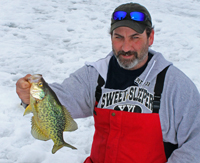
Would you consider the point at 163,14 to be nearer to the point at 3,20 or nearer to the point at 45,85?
the point at 3,20

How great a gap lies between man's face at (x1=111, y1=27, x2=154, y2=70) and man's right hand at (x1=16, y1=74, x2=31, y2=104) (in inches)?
36.3

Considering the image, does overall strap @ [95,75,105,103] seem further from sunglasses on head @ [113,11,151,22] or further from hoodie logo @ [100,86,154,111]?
sunglasses on head @ [113,11,151,22]

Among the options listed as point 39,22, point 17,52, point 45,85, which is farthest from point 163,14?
point 45,85

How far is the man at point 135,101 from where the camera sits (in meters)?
1.93

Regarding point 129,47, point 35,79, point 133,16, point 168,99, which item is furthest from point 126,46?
point 35,79

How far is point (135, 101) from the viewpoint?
2061mm

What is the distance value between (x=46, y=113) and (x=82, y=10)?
6992 millimetres

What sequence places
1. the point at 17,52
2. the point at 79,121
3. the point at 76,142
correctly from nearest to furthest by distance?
the point at 76,142
the point at 79,121
the point at 17,52

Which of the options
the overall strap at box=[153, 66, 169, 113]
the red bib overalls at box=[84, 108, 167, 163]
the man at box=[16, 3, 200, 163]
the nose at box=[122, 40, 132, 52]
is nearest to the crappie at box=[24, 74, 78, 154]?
the man at box=[16, 3, 200, 163]

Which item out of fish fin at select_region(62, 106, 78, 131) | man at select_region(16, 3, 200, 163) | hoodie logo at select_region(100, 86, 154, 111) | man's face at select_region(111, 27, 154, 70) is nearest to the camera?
fish fin at select_region(62, 106, 78, 131)

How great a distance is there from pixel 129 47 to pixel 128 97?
1.63 ft

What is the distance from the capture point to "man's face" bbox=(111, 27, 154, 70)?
214cm

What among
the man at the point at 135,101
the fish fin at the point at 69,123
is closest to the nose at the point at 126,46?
the man at the point at 135,101

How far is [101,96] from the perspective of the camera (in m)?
2.15
